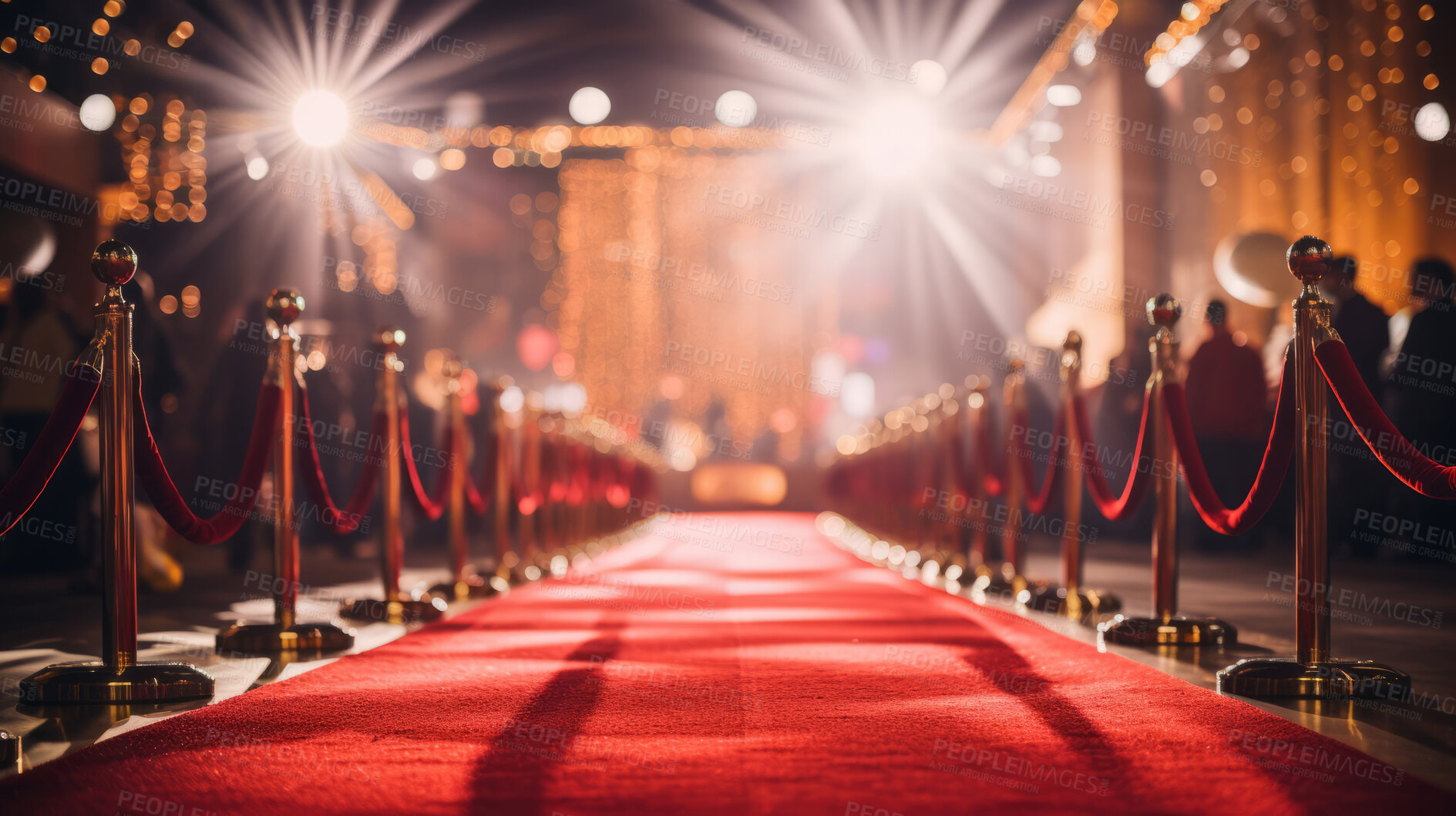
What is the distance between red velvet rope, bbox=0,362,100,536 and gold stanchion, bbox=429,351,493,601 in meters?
2.95

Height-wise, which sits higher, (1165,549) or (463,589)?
(1165,549)

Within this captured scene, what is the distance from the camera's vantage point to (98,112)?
9062mm

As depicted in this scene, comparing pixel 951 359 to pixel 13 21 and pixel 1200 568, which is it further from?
pixel 13 21

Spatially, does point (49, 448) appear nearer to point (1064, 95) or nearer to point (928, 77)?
point (928, 77)

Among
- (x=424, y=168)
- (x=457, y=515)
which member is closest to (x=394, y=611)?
(x=457, y=515)

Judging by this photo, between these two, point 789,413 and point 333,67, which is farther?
point 789,413

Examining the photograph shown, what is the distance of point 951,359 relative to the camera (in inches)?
855

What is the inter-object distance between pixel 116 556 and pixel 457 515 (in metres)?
3.09

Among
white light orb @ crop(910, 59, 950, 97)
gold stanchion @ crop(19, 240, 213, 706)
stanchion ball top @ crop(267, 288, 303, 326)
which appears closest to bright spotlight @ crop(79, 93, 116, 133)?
stanchion ball top @ crop(267, 288, 303, 326)

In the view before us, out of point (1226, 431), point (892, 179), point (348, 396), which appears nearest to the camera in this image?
point (1226, 431)

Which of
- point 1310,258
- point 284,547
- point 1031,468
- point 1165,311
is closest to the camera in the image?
point 1310,258

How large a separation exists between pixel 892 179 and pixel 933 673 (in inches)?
718

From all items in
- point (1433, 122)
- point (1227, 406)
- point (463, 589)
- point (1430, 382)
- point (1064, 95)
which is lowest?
point (463, 589)

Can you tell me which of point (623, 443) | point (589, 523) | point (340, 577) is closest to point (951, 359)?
point (623, 443)
